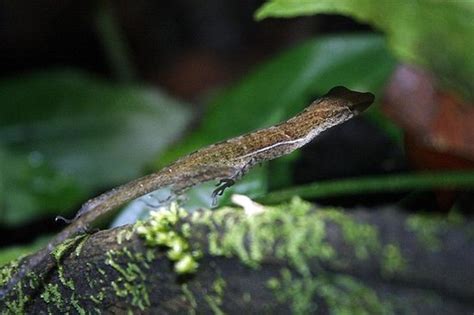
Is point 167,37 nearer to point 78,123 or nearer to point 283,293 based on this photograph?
point 78,123

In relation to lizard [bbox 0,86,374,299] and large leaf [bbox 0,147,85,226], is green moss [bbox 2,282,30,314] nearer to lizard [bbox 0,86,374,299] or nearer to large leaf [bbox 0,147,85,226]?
lizard [bbox 0,86,374,299]

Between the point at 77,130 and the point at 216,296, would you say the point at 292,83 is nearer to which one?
the point at 77,130

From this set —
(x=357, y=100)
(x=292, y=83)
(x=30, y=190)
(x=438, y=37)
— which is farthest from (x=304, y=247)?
(x=30, y=190)

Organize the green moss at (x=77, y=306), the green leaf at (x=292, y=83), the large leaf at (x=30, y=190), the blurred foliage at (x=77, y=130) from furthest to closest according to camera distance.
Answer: the blurred foliage at (x=77, y=130)
the large leaf at (x=30, y=190)
the green leaf at (x=292, y=83)
the green moss at (x=77, y=306)

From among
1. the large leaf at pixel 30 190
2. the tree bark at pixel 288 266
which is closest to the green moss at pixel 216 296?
the tree bark at pixel 288 266

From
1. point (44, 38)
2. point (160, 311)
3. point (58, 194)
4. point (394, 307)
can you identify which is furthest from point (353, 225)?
point (44, 38)

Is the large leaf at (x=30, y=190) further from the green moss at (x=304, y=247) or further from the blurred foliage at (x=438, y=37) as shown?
the green moss at (x=304, y=247)
